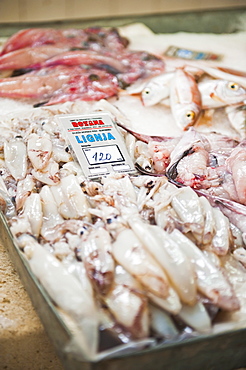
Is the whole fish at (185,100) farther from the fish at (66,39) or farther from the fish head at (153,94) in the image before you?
the fish at (66,39)

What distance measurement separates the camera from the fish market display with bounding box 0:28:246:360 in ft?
4.25

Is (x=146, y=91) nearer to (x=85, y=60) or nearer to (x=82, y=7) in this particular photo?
(x=85, y=60)

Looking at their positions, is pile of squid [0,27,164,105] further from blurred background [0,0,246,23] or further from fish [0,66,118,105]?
blurred background [0,0,246,23]

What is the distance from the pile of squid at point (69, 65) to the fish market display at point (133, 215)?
0.01 meters

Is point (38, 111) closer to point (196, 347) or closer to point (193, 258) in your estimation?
point (193, 258)

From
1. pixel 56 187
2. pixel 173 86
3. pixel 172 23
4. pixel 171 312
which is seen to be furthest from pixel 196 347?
pixel 172 23

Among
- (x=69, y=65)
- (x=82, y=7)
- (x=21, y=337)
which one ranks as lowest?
(x=21, y=337)

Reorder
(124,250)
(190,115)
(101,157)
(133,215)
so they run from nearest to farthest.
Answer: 1. (124,250)
2. (133,215)
3. (101,157)
4. (190,115)

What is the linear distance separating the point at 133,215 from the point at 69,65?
65.5 inches

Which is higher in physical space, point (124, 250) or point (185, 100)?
point (124, 250)

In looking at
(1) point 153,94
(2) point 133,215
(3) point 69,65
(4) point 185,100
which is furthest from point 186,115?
(2) point 133,215

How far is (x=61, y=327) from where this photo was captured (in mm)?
1242

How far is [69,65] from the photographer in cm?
291

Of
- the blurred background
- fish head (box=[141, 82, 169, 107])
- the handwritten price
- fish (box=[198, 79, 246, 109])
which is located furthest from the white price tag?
the blurred background
